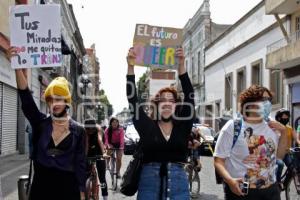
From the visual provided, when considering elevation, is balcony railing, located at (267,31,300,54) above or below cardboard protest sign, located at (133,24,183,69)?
above

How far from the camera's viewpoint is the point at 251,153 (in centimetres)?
464

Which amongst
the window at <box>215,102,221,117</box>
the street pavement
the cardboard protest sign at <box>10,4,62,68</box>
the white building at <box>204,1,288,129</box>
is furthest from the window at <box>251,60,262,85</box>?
the cardboard protest sign at <box>10,4,62,68</box>

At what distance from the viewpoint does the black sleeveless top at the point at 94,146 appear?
9.55 m

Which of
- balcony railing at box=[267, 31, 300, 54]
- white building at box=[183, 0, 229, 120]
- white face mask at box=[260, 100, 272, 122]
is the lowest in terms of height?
white face mask at box=[260, 100, 272, 122]

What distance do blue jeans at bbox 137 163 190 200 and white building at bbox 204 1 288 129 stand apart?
25824 mm

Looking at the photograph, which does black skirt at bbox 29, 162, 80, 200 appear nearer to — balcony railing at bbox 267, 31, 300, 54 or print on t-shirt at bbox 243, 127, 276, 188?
print on t-shirt at bbox 243, 127, 276, 188

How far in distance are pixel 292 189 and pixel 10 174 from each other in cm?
867

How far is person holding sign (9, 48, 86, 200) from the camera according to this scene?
446cm

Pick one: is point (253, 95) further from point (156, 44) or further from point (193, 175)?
point (193, 175)

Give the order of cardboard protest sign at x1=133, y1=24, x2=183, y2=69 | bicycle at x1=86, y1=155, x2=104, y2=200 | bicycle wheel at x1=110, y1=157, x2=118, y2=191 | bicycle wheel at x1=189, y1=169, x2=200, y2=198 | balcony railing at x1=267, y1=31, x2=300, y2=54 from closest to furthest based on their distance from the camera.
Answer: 1. cardboard protest sign at x1=133, y1=24, x2=183, y2=69
2. bicycle at x1=86, y1=155, x2=104, y2=200
3. bicycle wheel at x1=189, y1=169, x2=200, y2=198
4. bicycle wheel at x1=110, y1=157, x2=118, y2=191
5. balcony railing at x1=267, y1=31, x2=300, y2=54

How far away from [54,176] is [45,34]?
285 cm

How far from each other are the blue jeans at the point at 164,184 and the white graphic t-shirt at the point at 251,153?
13.9 inches

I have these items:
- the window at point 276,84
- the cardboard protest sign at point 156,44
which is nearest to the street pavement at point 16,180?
the cardboard protest sign at point 156,44

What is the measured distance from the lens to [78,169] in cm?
460
